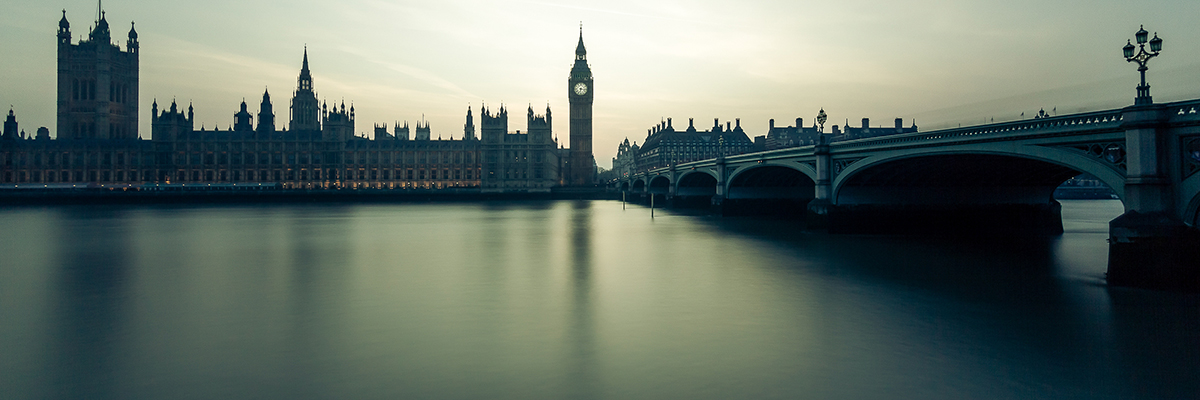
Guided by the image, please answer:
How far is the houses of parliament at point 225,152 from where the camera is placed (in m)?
110

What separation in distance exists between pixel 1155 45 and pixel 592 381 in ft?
52.1

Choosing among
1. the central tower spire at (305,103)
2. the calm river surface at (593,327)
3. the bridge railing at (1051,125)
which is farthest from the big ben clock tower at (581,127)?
the calm river surface at (593,327)

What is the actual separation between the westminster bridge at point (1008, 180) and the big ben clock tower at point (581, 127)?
269 ft

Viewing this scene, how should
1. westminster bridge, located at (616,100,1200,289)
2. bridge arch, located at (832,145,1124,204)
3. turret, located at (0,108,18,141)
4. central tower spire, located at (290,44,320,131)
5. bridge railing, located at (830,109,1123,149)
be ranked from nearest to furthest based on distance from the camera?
westminster bridge, located at (616,100,1200,289) < bridge railing, located at (830,109,1123,149) < bridge arch, located at (832,145,1124,204) < turret, located at (0,108,18,141) < central tower spire, located at (290,44,320,131)

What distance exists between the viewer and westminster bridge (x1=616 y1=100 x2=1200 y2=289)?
1474 centimetres

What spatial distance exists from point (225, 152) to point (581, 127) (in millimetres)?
70717

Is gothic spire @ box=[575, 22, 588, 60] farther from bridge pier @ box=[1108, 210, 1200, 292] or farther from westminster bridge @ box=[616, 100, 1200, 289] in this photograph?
bridge pier @ box=[1108, 210, 1200, 292]

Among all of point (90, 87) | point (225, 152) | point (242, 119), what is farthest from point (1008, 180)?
point (90, 87)

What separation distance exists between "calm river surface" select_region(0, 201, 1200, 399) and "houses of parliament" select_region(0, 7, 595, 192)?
89.2 meters

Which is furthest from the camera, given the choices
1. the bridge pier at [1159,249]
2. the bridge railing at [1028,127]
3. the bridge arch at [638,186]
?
the bridge arch at [638,186]

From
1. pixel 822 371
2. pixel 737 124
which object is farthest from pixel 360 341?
pixel 737 124

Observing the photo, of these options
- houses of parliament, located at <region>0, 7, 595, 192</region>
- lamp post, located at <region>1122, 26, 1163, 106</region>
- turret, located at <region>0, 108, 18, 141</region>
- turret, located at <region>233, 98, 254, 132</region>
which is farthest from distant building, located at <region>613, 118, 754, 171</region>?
lamp post, located at <region>1122, 26, 1163, 106</region>

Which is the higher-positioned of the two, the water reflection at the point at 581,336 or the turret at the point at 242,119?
the turret at the point at 242,119

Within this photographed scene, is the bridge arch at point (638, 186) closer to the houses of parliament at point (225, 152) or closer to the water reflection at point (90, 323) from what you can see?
the houses of parliament at point (225, 152)
